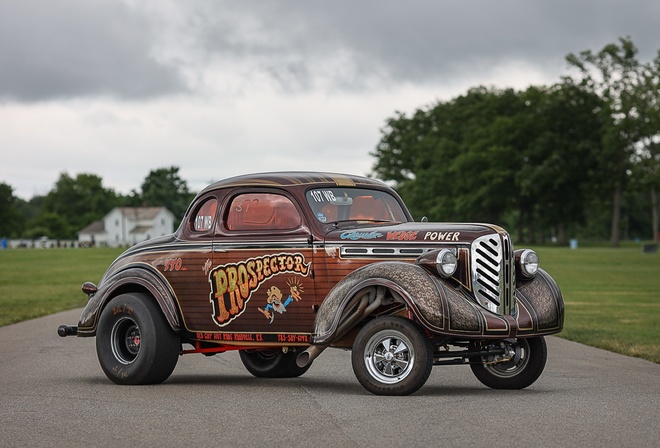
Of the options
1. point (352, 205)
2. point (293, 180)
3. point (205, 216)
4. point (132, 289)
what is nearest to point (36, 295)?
point (132, 289)

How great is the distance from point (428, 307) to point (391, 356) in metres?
0.58

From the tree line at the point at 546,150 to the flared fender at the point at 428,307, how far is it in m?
80.0

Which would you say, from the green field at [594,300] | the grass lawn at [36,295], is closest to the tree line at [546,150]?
the green field at [594,300]

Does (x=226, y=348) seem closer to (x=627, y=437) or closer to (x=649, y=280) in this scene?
(x=627, y=437)

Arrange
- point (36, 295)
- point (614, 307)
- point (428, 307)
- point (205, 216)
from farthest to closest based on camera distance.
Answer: point (36, 295) → point (614, 307) → point (205, 216) → point (428, 307)

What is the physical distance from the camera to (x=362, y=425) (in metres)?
8.56

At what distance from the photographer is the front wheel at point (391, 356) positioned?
10.0 meters

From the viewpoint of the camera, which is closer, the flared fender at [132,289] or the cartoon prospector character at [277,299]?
the cartoon prospector character at [277,299]

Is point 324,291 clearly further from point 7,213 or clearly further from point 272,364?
point 7,213

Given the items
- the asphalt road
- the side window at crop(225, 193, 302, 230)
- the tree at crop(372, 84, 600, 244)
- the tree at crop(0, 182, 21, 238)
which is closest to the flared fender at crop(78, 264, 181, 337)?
the asphalt road

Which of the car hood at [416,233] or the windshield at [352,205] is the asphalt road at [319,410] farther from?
the windshield at [352,205]

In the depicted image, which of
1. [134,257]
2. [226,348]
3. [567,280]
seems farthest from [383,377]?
[567,280]

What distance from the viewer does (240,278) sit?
11547 mm

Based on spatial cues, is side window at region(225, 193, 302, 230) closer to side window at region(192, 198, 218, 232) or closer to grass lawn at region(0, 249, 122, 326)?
side window at region(192, 198, 218, 232)
